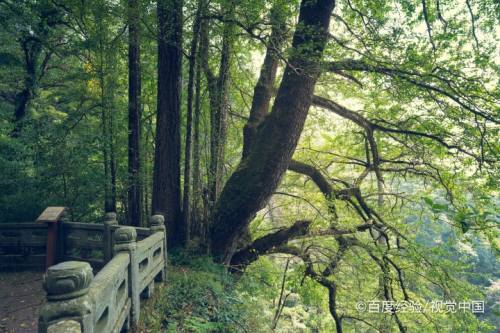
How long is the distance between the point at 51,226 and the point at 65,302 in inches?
200

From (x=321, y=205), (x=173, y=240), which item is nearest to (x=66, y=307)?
(x=173, y=240)

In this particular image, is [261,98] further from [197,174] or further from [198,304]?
[198,304]

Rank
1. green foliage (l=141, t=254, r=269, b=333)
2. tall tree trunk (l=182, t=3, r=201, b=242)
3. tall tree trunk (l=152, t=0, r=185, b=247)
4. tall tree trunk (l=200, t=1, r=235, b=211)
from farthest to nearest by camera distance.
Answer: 1. tall tree trunk (l=200, t=1, r=235, b=211)
2. tall tree trunk (l=152, t=0, r=185, b=247)
3. tall tree trunk (l=182, t=3, r=201, b=242)
4. green foliage (l=141, t=254, r=269, b=333)

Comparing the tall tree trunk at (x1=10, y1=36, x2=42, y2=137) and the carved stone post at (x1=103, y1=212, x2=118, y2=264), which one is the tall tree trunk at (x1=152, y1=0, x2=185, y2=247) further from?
the tall tree trunk at (x1=10, y1=36, x2=42, y2=137)

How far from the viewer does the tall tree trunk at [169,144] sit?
7027mm

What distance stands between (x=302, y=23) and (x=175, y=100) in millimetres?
3126

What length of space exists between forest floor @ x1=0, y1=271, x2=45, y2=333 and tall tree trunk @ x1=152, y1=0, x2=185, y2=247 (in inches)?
99.3

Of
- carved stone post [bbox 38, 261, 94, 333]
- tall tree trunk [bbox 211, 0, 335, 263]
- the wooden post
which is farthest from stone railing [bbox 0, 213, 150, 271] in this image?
carved stone post [bbox 38, 261, 94, 333]

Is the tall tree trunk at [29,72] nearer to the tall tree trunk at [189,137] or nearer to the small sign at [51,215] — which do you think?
the small sign at [51,215]

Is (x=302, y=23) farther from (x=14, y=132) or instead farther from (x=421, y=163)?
(x=14, y=132)

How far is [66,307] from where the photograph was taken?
6.57 ft

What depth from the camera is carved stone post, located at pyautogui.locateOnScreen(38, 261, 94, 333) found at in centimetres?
194

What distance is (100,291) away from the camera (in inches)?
93.9

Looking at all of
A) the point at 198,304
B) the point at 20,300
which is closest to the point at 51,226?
the point at 20,300
